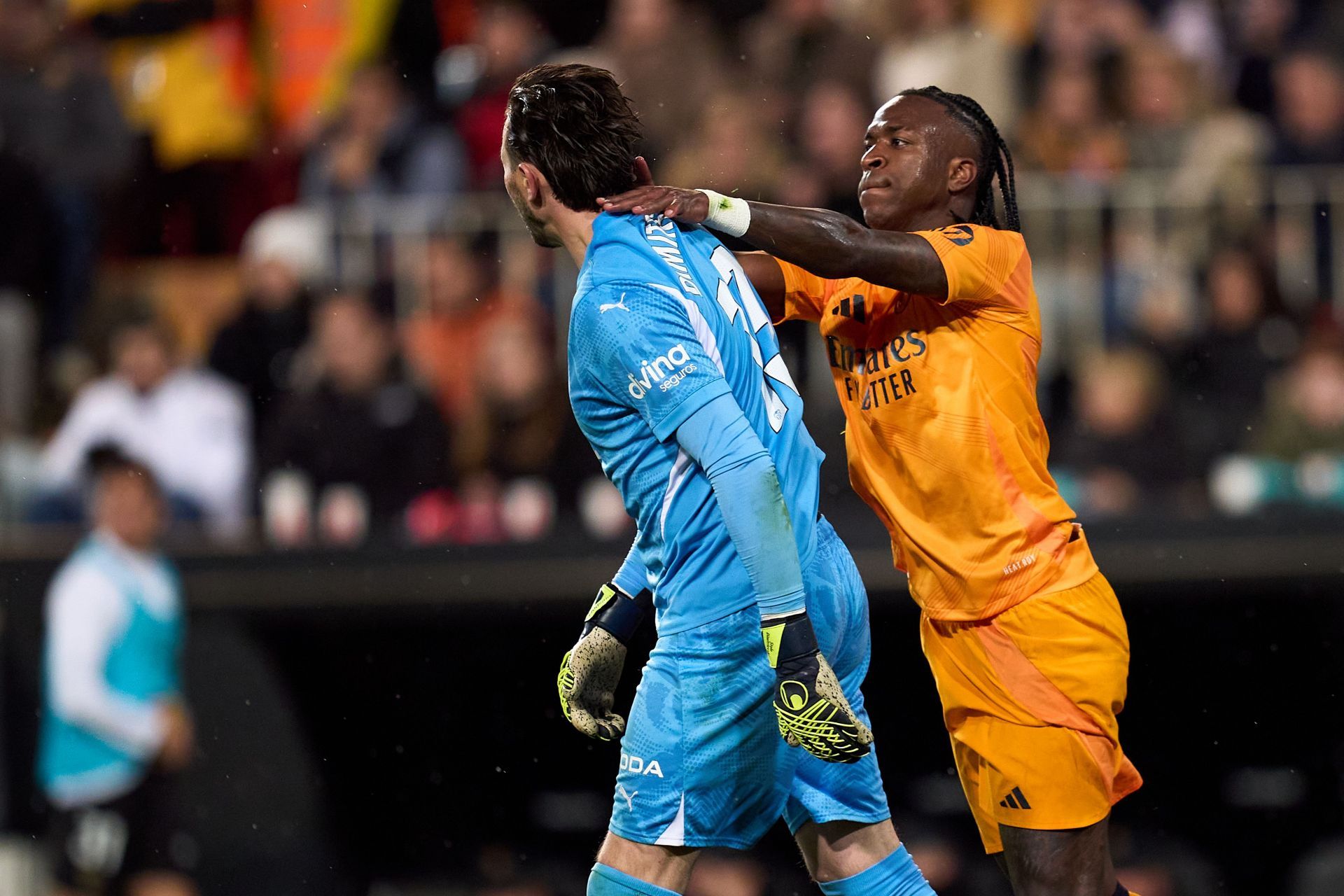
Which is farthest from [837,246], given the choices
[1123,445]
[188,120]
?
[188,120]

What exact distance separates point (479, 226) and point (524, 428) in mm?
1424

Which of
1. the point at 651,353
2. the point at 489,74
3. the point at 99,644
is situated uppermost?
→ the point at 489,74

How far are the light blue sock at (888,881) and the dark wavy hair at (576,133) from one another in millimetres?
1630

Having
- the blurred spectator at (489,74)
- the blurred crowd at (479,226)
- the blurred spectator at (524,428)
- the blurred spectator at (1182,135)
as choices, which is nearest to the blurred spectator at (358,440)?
the blurred crowd at (479,226)

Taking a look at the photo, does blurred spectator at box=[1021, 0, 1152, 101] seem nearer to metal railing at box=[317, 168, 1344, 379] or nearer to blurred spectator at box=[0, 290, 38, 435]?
metal railing at box=[317, 168, 1344, 379]

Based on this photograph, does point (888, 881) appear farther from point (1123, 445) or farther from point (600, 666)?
point (1123, 445)

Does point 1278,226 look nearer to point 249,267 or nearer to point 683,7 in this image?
point 683,7

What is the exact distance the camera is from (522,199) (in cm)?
391

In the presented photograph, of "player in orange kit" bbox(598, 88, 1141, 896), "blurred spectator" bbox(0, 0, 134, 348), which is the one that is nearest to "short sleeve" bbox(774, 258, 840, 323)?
"player in orange kit" bbox(598, 88, 1141, 896)

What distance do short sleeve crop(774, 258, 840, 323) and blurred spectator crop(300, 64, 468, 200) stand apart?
4.92 meters

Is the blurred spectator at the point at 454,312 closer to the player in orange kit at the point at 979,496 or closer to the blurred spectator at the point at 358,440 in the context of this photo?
the blurred spectator at the point at 358,440

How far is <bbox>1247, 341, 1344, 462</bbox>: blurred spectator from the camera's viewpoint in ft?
25.1

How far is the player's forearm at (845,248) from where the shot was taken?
3.93 metres

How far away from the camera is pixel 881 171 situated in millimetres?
4281
